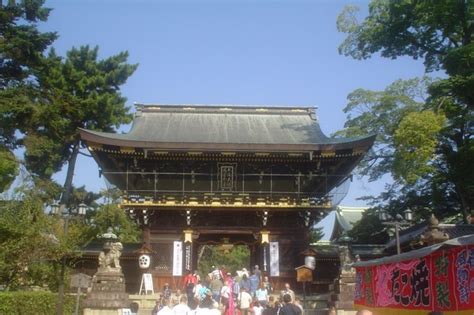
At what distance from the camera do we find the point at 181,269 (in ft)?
83.0

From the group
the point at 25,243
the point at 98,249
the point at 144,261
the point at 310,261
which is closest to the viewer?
the point at 25,243

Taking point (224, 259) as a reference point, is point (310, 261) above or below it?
below

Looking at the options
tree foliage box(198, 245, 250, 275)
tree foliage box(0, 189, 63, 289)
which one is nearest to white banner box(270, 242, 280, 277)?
tree foliage box(0, 189, 63, 289)

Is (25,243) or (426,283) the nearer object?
(426,283)

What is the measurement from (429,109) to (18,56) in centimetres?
2175

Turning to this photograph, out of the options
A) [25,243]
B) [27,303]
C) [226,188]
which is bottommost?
[27,303]

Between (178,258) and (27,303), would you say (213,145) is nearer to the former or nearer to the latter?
(178,258)

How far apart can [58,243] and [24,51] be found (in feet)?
43.1

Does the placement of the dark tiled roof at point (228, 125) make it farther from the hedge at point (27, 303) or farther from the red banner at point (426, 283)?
the red banner at point (426, 283)

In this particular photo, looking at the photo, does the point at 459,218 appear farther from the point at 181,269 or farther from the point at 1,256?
the point at 1,256

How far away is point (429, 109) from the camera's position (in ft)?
76.6

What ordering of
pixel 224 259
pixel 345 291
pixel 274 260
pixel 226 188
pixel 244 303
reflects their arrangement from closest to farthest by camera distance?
pixel 244 303
pixel 345 291
pixel 274 260
pixel 226 188
pixel 224 259

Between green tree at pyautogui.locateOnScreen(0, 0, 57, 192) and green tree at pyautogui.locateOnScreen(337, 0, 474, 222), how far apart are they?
16.8 meters

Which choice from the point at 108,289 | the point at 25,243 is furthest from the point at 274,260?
the point at 25,243
